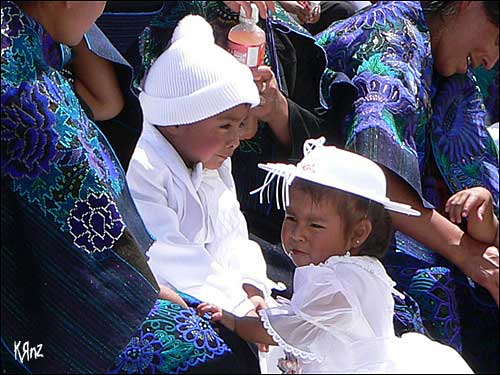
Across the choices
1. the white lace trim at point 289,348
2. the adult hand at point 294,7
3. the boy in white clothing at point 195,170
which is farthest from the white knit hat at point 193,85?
the adult hand at point 294,7

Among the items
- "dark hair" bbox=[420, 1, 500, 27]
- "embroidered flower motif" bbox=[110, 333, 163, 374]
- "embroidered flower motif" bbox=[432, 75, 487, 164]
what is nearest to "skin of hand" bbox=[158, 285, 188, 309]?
"embroidered flower motif" bbox=[110, 333, 163, 374]

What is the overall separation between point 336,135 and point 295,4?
124 centimetres

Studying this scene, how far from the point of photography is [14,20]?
72.6 inches

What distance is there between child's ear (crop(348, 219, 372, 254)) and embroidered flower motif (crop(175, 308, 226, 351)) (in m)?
0.37

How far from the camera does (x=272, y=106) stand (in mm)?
2766

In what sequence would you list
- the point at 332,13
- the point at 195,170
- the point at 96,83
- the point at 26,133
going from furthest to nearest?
the point at 332,13, the point at 195,170, the point at 96,83, the point at 26,133

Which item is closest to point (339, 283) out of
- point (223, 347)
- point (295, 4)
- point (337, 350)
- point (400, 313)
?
point (337, 350)

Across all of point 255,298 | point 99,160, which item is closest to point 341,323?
point 255,298

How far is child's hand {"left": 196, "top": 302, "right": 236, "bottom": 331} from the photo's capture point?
2.13m

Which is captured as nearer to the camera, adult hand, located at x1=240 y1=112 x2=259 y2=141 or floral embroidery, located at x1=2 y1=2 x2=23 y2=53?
floral embroidery, located at x1=2 y1=2 x2=23 y2=53

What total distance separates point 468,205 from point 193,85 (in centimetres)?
80

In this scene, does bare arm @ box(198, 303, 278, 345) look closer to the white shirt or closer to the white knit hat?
the white shirt

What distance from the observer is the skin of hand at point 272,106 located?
8.92ft

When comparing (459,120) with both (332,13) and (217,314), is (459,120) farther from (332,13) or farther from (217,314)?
(332,13)
